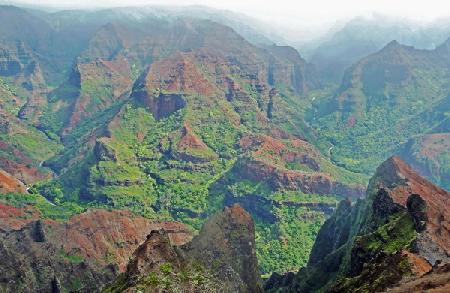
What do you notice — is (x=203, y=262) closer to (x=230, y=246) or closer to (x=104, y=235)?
(x=230, y=246)

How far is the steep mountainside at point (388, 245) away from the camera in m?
62.5

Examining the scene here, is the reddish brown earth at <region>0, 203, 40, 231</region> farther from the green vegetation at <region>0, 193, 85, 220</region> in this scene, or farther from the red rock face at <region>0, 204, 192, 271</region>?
the green vegetation at <region>0, 193, 85, 220</region>

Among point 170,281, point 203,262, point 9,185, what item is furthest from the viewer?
point 9,185

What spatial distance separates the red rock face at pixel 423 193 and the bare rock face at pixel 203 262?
2532cm

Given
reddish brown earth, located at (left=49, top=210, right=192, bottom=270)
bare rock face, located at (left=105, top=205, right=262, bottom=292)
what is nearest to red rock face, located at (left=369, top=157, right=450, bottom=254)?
bare rock face, located at (left=105, top=205, right=262, bottom=292)

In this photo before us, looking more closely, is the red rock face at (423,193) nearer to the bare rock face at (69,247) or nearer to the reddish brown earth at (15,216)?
the bare rock face at (69,247)

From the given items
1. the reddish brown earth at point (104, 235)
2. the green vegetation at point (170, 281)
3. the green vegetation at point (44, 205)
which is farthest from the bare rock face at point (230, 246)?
the green vegetation at point (44, 205)

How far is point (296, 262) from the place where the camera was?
162 meters

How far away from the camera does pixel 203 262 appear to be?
93.7 metres

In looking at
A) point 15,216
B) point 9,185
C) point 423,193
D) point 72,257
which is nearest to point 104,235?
point 72,257

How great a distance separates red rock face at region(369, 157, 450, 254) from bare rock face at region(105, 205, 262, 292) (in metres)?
25.3

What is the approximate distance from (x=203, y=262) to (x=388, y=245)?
2909 centimetres

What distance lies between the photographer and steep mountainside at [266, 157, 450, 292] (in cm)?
6247

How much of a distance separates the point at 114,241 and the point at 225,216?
116 ft
